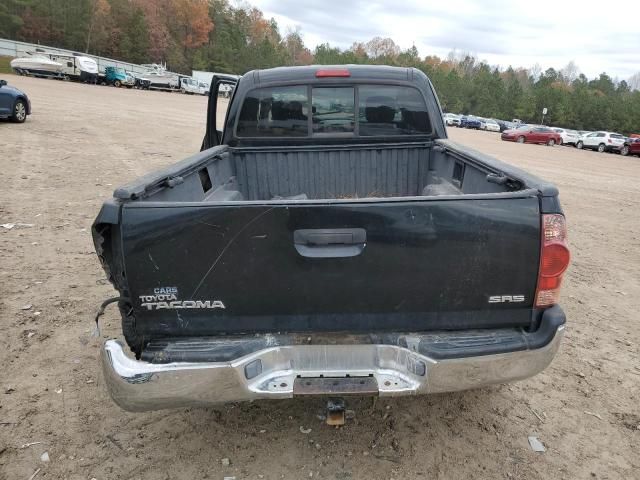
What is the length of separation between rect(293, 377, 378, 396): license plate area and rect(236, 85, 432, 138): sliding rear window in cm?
284

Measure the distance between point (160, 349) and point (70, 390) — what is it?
58.2 inches

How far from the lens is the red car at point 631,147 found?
3011 centimetres

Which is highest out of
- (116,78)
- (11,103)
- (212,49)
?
(212,49)

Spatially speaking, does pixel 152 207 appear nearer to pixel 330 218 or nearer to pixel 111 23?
pixel 330 218

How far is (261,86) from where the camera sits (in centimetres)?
464

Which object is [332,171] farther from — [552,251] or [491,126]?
[491,126]

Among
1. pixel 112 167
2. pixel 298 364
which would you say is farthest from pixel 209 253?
pixel 112 167

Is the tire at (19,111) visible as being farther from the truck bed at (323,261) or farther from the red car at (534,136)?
the red car at (534,136)

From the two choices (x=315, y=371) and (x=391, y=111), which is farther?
(x=391, y=111)

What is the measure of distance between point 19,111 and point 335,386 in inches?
657

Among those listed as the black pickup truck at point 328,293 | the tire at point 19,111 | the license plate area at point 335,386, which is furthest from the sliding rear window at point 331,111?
the tire at point 19,111

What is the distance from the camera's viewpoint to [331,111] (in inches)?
183

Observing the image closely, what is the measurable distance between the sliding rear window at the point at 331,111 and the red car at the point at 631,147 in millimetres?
32023

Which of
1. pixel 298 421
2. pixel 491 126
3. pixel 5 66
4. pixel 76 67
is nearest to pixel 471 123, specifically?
pixel 491 126
